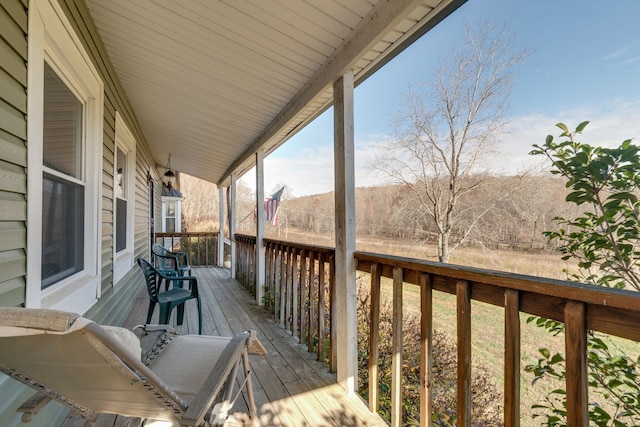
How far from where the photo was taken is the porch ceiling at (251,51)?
1.77 meters

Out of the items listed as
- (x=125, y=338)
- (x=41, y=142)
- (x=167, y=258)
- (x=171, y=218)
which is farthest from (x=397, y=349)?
(x=171, y=218)

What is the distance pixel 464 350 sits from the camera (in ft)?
4.41

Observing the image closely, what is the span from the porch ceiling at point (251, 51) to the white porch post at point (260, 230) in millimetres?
280

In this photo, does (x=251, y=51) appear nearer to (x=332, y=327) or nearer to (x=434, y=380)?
(x=332, y=327)

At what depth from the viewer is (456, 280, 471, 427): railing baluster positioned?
1.33m

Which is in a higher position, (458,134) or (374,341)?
(458,134)

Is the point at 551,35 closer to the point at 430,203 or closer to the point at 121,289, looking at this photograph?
the point at 430,203

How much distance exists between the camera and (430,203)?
3000mm

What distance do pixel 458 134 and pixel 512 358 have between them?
2.68 metres

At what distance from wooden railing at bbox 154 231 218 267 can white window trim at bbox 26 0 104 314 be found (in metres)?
Answer: 5.68

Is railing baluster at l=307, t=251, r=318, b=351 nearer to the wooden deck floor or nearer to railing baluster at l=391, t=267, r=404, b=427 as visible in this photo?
the wooden deck floor

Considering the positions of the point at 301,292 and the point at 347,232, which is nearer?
the point at 347,232

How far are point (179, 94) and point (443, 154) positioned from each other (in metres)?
3.06

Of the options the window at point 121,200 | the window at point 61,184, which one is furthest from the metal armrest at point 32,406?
the window at point 121,200
